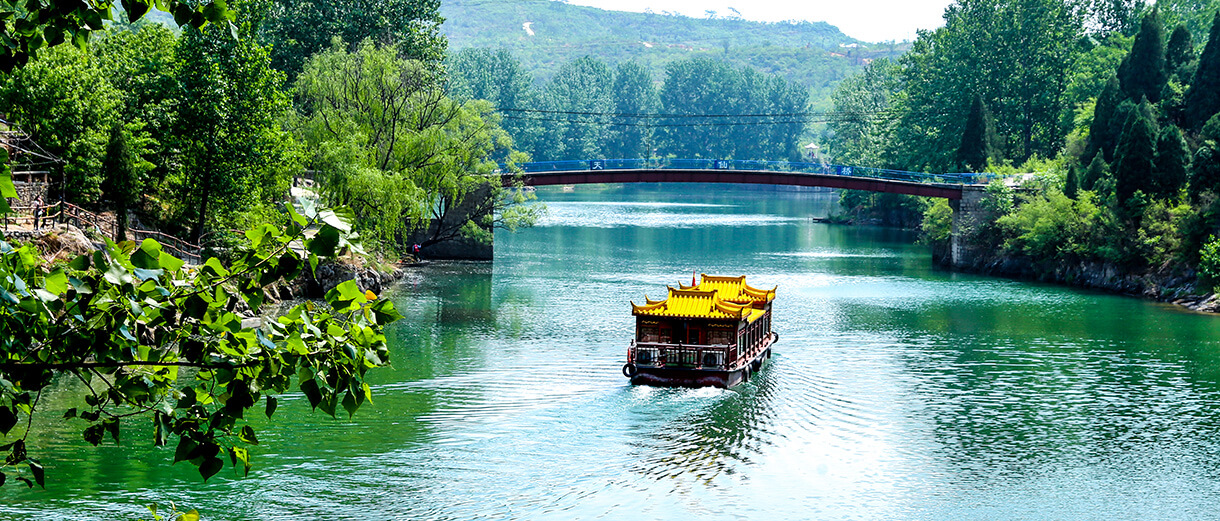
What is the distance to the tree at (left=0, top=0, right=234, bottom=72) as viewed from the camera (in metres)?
7.94

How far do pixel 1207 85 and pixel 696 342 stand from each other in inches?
1697

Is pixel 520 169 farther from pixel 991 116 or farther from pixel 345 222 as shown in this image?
pixel 345 222

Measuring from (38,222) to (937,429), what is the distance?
2935cm

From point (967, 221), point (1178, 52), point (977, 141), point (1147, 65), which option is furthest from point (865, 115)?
point (1147, 65)

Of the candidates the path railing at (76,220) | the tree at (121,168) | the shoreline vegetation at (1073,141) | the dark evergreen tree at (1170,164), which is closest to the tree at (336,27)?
the path railing at (76,220)

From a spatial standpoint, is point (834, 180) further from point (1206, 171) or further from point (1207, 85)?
point (1206, 171)

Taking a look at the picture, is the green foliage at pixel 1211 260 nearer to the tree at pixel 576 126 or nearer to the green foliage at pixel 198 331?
the green foliage at pixel 198 331

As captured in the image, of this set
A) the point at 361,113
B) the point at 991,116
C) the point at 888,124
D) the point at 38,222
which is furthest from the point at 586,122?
the point at 38,222

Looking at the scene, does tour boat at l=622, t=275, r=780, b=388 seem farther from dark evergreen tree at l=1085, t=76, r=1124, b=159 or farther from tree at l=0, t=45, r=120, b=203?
dark evergreen tree at l=1085, t=76, r=1124, b=159

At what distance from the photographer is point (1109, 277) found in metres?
61.9

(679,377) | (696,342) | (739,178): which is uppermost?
(739,178)

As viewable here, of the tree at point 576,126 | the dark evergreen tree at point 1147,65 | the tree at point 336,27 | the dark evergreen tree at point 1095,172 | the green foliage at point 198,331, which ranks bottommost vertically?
the green foliage at point 198,331

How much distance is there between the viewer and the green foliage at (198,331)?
7.94 m

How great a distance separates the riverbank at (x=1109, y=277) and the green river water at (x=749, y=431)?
1.74 m
